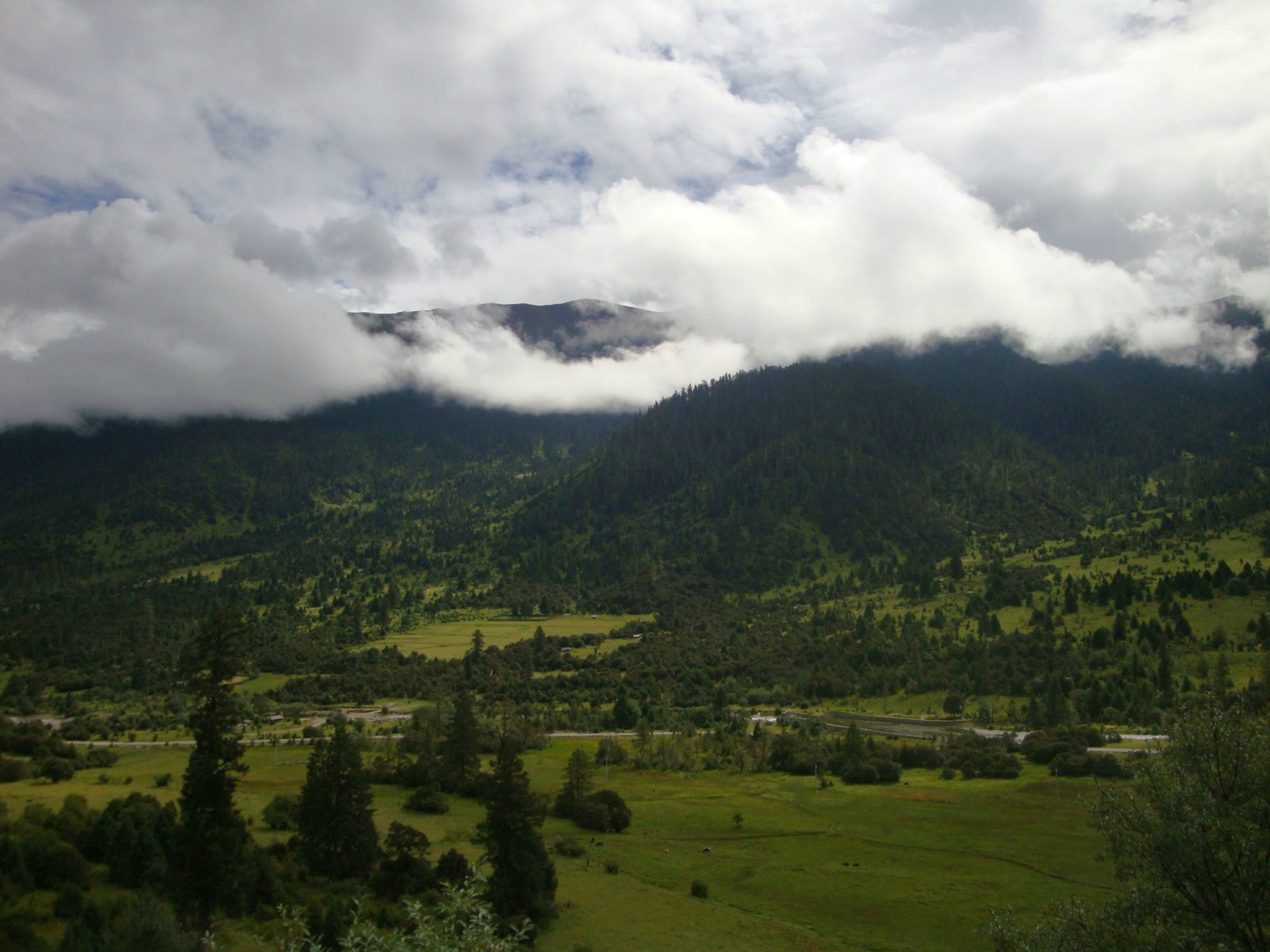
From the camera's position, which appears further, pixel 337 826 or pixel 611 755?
pixel 611 755

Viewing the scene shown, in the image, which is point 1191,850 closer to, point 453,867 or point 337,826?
point 453,867

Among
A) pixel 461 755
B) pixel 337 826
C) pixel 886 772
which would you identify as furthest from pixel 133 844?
pixel 886 772

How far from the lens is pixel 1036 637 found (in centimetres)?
15988

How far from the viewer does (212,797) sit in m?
46.9

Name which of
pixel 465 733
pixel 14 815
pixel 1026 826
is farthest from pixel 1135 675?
pixel 14 815

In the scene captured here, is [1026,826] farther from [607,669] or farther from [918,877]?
[607,669]

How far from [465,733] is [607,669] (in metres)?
84.2

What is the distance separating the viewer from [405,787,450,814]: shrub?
81.3m

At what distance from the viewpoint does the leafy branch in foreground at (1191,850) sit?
23172 millimetres

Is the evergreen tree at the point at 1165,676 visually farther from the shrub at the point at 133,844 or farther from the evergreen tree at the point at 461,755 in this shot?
the shrub at the point at 133,844

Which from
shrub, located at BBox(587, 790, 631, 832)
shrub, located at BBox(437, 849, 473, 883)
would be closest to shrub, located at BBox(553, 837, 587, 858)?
shrub, located at BBox(587, 790, 631, 832)

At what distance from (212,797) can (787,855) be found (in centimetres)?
5173

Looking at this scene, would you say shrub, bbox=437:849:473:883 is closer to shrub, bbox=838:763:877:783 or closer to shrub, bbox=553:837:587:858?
shrub, bbox=553:837:587:858

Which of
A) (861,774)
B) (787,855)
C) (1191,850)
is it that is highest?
(1191,850)
